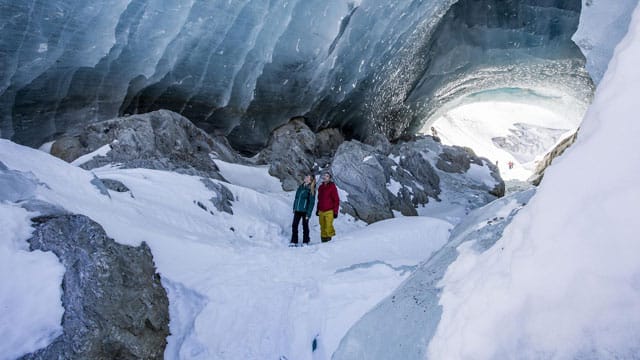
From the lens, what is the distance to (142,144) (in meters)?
10.7

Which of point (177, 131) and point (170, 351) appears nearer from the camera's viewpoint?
point (170, 351)

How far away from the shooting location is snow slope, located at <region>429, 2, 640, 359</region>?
6.30 ft

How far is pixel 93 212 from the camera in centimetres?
487

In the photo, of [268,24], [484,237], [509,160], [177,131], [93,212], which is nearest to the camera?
[484,237]

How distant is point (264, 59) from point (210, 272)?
9356 millimetres

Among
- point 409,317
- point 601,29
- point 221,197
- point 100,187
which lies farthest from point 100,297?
point 601,29

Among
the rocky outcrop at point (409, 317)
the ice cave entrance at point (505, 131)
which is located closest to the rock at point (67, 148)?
the rocky outcrop at point (409, 317)

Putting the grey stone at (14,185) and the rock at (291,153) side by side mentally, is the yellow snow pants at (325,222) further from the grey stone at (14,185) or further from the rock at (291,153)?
the rock at (291,153)

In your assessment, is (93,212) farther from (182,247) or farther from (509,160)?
(509,160)

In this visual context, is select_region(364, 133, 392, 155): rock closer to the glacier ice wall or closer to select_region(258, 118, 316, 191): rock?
select_region(258, 118, 316, 191): rock

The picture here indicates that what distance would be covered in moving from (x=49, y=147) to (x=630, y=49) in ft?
37.0

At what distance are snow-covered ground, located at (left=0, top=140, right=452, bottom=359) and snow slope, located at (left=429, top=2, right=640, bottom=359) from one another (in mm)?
1761

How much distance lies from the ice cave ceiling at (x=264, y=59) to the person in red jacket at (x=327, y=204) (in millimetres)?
6227

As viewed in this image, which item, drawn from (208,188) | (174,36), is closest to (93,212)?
(208,188)
